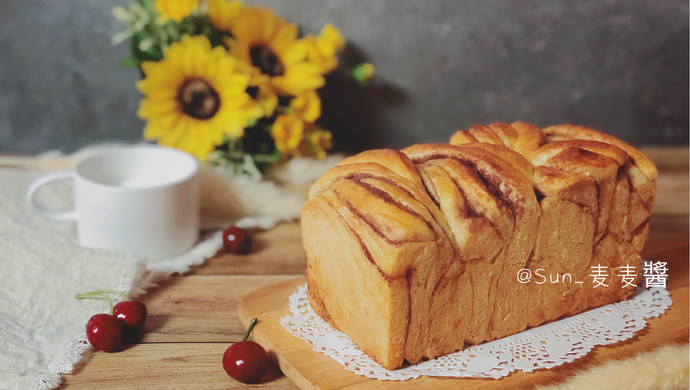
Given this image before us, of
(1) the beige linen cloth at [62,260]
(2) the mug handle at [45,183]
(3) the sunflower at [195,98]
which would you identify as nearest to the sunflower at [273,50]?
(3) the sunflower at [195,98]

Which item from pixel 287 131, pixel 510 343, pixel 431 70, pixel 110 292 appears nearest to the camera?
pixel 510 343

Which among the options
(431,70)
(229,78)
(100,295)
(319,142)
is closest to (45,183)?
(100,295)

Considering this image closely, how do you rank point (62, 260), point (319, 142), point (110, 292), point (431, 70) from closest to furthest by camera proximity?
point (110, 292), point (62, 260), point (319, 142), point (431, 70)

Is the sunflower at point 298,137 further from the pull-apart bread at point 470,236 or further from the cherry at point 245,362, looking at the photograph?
the cherry at point 245,362

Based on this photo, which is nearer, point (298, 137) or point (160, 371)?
point (160, 371)

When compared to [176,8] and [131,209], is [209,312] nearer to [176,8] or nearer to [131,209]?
[131,209]

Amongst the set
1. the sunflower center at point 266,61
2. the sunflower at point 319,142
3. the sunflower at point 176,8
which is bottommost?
the sunflower at point 319,142

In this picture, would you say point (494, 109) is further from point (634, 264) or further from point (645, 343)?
point (645, 343)
